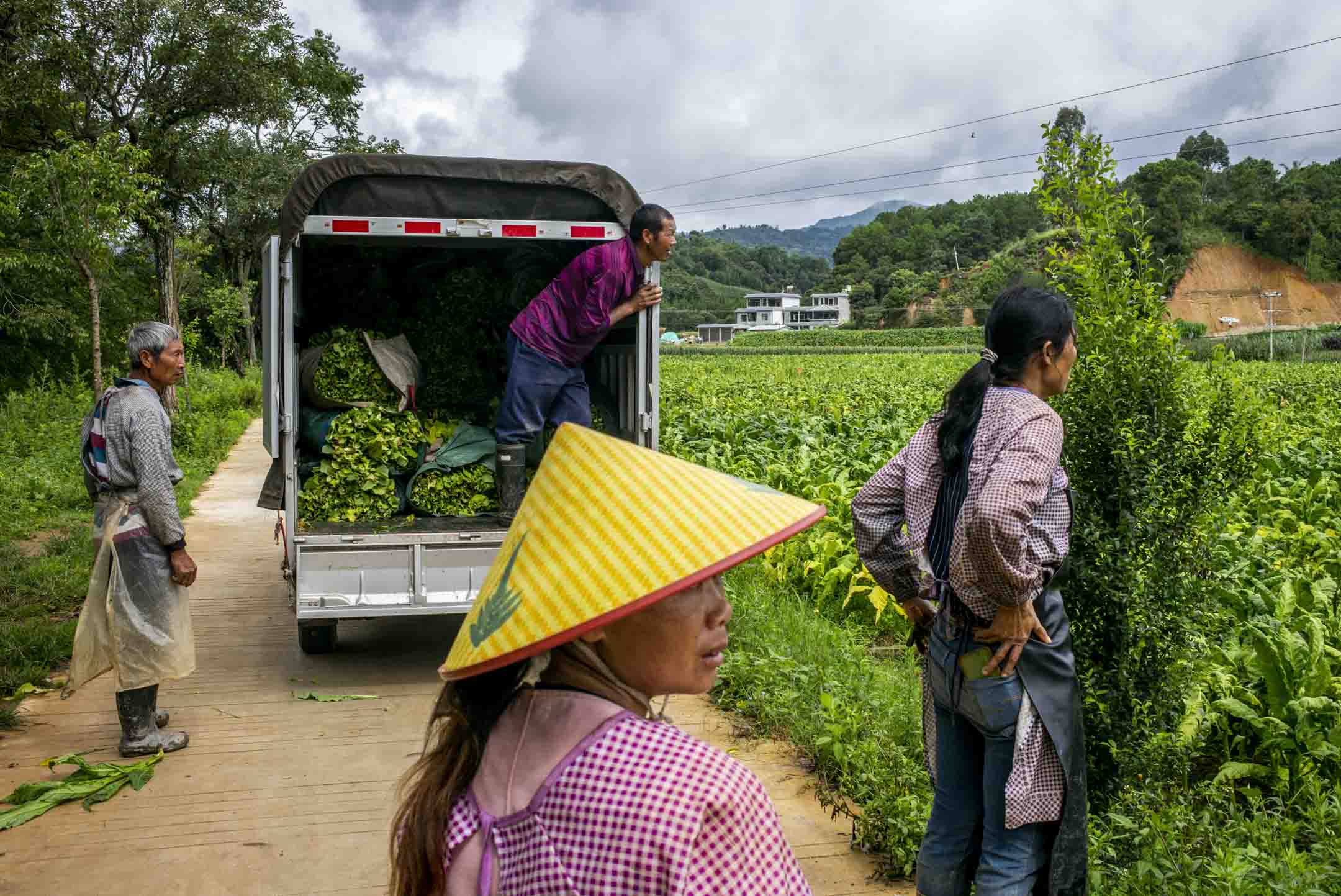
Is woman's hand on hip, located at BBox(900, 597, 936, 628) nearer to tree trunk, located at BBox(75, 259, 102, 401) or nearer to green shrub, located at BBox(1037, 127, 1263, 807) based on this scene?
green shrub, located at BBox(1037, 127, 1263, 807)

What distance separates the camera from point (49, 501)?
1391cm

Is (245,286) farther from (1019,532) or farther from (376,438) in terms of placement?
(1019,532)

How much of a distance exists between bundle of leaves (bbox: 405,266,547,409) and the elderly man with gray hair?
112 inches

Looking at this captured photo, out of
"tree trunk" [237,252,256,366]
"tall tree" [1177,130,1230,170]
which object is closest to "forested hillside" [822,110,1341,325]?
"tall tree" [1177,130,1230,170]

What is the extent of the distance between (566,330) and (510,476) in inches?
39.4

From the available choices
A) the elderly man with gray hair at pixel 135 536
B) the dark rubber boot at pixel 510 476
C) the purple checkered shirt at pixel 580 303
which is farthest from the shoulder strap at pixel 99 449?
the purple checkered shirt at pixel 580 303

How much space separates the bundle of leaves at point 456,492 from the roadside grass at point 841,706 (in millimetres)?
1914

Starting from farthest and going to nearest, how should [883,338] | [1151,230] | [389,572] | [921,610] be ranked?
[883,338] < [1151,230] < [389,572] < [921,610]

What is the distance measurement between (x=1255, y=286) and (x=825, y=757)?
108300 mm

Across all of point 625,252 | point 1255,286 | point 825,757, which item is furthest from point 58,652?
point 1255,286

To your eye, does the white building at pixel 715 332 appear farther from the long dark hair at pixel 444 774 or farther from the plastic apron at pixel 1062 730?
the long dark hair at pixel 444 774

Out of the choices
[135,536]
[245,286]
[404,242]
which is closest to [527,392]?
[404,242]

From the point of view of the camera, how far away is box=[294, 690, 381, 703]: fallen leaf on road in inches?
275

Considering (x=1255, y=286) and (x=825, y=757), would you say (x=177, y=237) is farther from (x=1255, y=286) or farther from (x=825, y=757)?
(x=1255, y=286)
